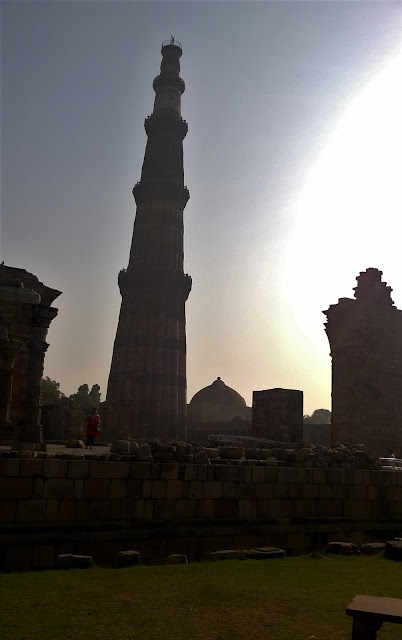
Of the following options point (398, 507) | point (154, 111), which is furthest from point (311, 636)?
point (154, 111)

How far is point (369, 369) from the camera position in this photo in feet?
76.1

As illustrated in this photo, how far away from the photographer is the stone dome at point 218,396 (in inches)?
2143

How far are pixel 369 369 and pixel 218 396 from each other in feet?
107

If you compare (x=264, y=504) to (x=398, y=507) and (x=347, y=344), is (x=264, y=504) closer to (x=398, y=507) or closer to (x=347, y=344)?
(x=398, y=507)

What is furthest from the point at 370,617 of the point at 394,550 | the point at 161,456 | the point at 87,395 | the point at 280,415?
the point at 87,395

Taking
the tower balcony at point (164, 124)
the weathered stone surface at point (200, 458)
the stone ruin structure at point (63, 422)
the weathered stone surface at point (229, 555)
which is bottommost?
the weathered stone surface at point (229, 555)

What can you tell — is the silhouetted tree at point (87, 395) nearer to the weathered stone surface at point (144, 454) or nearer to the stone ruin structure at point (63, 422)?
the stone ruin structure at point (63, 422)

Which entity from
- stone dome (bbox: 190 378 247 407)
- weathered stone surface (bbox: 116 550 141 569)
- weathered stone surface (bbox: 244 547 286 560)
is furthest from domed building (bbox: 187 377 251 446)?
weathered stone surface (bbox: 116 550 141 569)

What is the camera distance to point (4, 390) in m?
13.9

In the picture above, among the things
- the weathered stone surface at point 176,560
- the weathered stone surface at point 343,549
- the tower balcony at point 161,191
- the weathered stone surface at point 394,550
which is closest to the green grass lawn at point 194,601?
the weathered stone surface at point 176,560

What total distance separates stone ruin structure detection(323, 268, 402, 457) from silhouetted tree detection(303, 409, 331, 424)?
272 feet

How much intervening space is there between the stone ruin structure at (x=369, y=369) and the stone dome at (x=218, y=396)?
30.7 m

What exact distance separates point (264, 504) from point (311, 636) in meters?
5.48

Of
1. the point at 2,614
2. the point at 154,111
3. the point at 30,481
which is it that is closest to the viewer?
the point at 2,614
